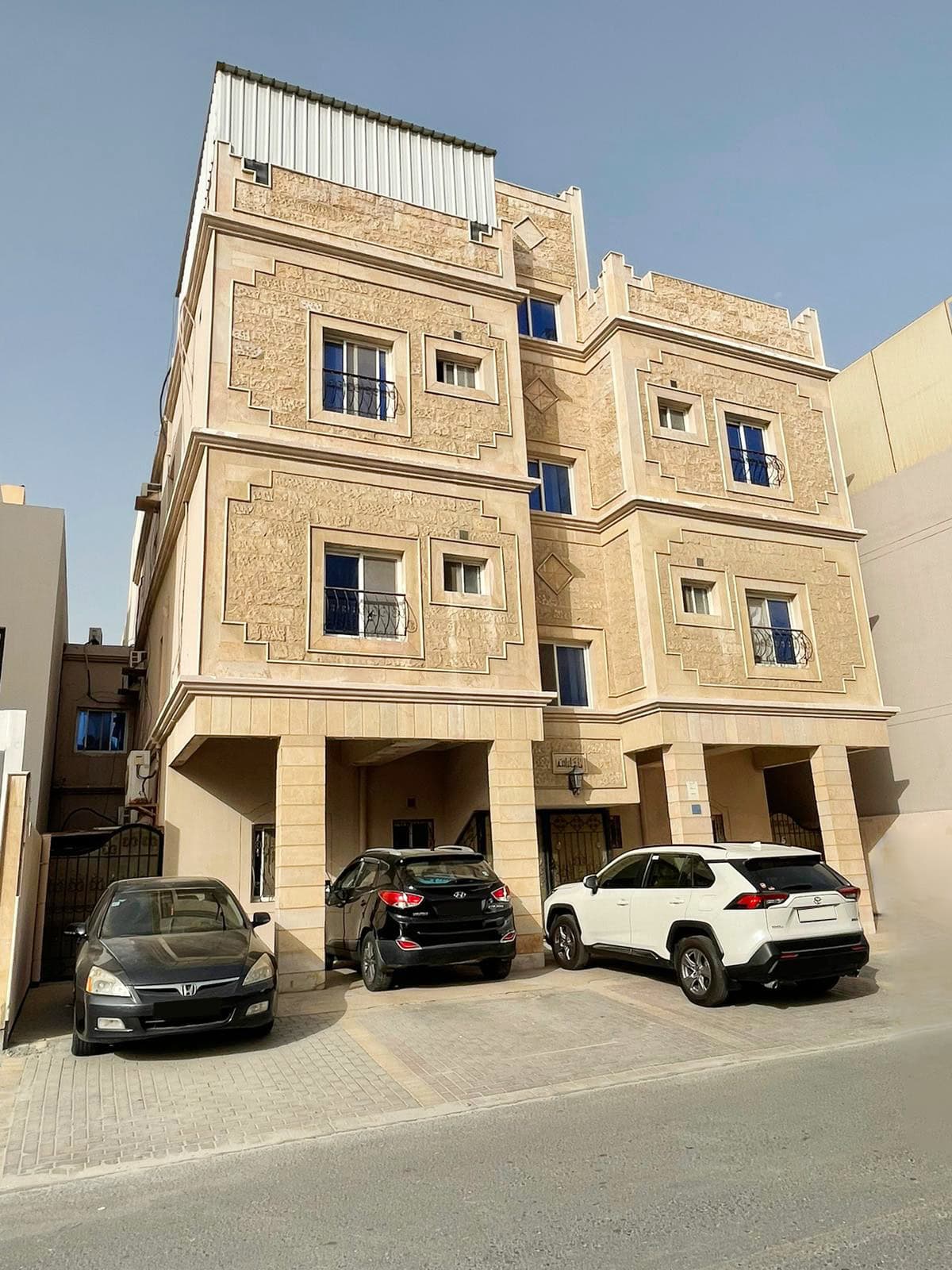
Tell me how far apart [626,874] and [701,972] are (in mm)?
1872

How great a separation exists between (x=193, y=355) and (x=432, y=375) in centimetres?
411

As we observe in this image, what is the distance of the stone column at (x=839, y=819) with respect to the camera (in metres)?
15.5

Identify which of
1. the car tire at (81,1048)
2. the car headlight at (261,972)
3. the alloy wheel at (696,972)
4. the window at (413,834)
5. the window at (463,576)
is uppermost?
the window at (463,576)

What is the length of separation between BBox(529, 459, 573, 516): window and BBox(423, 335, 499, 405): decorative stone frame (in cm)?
224

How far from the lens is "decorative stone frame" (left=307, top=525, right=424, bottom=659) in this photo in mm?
12641

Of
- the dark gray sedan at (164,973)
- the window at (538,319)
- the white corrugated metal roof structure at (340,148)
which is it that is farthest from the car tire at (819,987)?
the white corrugated metal roof structure at (340,148)

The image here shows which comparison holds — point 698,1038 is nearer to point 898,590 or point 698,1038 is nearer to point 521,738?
point 521,738

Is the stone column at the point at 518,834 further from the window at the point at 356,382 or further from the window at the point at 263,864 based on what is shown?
the window at the point at 356,382

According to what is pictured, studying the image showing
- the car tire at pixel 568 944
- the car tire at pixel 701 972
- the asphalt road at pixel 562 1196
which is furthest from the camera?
the car tire at pixel 568 944

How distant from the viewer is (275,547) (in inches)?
499

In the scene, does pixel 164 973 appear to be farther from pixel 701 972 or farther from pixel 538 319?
pixel 538 319

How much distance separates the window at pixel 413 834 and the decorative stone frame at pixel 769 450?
29.9 ft

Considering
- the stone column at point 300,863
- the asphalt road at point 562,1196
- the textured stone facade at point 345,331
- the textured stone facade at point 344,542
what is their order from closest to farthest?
the asphalt road at point 562,1196
the stone column at point 300,863
the textured stone facade at point 344,542
the textured stone facade at point 345,331

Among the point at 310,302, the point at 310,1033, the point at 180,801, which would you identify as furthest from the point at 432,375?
the point at 310,1033
